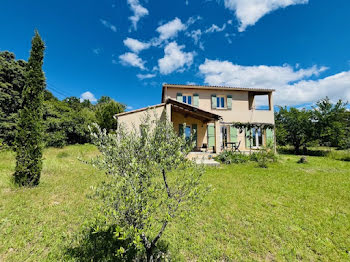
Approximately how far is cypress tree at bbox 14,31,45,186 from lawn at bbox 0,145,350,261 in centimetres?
57

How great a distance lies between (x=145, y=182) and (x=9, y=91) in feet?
58.9

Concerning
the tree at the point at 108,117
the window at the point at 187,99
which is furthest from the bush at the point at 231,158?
the tree at the point at 108,117

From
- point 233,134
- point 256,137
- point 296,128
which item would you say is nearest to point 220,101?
point 233,134

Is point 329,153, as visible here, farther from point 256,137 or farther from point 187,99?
point 187,99

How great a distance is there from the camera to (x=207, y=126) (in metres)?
15.2

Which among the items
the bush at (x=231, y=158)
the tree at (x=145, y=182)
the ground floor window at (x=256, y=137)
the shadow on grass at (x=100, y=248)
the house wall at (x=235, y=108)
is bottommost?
the shadow on grass at (x=100, y=248)

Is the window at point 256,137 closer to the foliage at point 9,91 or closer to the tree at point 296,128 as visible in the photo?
the tree at point 296,128

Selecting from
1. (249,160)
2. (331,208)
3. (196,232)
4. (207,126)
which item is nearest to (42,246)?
(196,232)

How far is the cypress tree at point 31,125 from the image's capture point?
5742 millimetres

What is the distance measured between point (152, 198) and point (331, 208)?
19.0ft

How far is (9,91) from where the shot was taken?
42.8ft

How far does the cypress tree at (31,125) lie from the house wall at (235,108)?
1025 centimetres

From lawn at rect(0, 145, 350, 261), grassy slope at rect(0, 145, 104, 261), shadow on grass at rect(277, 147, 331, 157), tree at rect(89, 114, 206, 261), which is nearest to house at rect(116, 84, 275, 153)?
shadow on grass at rect(277, 147, 331, 157)

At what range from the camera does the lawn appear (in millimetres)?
2896
